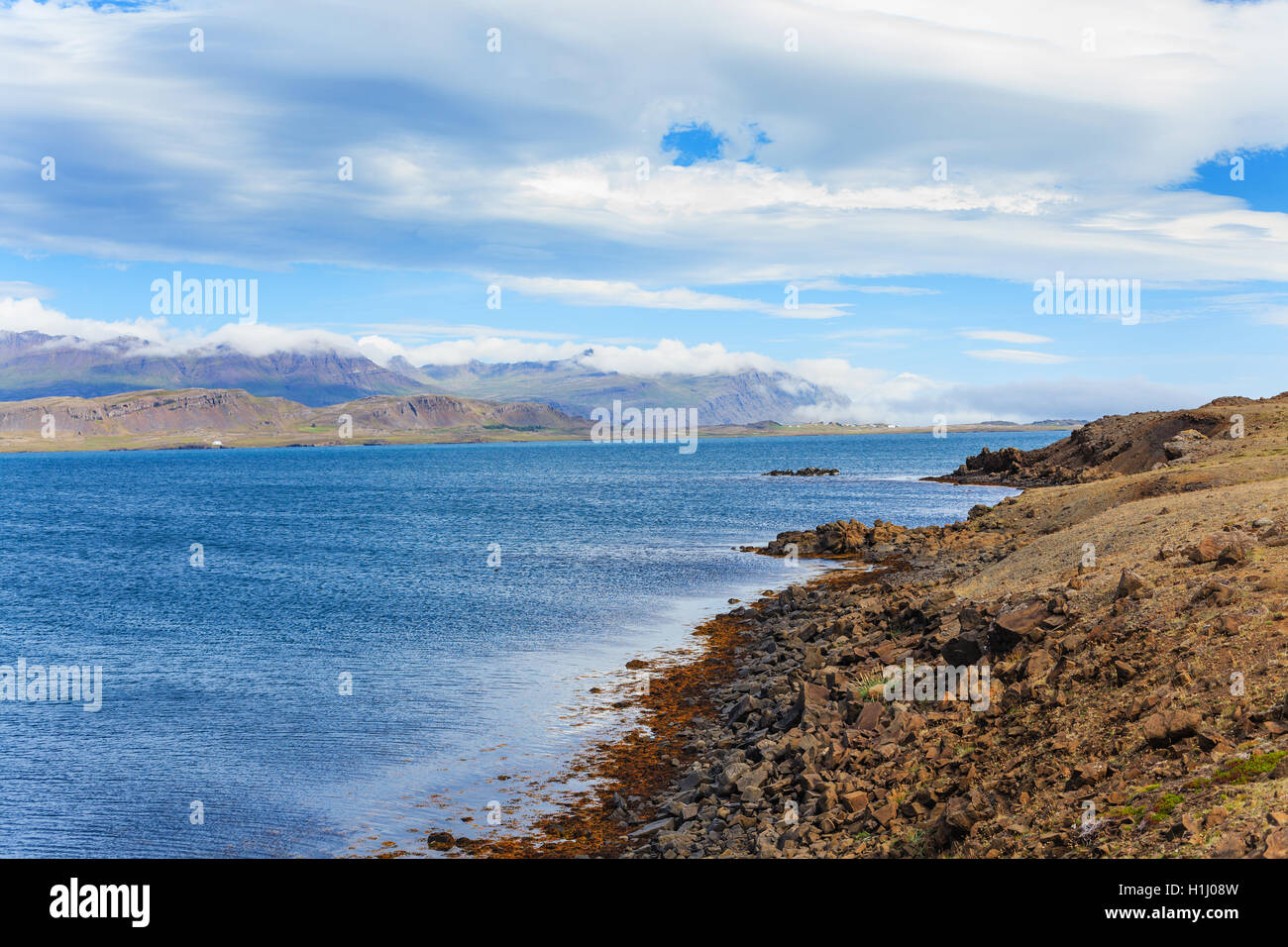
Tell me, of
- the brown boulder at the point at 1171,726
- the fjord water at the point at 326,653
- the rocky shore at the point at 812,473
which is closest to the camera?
the brown boulder at the point at 1171,726

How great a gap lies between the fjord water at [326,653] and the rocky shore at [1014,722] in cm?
379

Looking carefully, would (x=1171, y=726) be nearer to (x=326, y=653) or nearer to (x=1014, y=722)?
(x=1014, y=722)

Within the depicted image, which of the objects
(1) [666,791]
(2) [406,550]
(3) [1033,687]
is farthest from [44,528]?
(3) [1033,687]

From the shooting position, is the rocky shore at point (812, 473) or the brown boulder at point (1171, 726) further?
the rocky shore at point (812, 473)

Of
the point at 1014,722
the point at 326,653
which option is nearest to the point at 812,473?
the point at 326,653

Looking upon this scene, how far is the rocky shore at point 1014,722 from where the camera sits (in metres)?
10.7

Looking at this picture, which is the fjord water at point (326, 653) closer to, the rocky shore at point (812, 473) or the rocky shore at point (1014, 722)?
the rocky shore at point (1014, 722)

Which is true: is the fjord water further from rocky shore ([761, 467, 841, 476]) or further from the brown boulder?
rocky shore ([761, 467, 841, 476])

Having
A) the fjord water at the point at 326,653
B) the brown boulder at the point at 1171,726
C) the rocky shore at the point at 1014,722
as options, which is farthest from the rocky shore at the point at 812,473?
the brown boulder at the point at 1171,726

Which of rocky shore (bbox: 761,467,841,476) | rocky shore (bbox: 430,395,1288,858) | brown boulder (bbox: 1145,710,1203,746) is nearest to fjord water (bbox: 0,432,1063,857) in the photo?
rocky shore (bbox: 430,395,1288,858)

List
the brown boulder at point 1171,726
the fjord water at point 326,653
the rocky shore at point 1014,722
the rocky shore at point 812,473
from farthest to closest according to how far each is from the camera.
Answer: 1. the rocky shore at point 812,473
2. the fjord water at point 326,653
3. the brown boulder at point 1171,726
4. the rocky shore at point 1014,722

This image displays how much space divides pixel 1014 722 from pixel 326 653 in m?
25.6

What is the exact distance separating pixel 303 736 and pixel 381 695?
12.6ft
